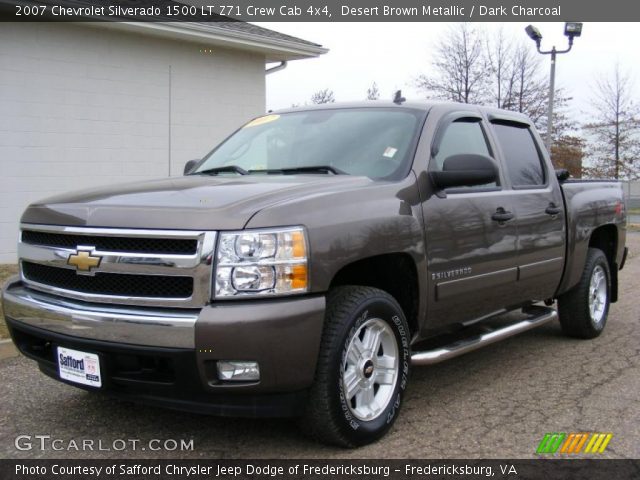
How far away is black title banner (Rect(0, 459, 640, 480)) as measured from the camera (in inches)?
122

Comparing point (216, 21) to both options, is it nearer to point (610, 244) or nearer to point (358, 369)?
point (610, 244)

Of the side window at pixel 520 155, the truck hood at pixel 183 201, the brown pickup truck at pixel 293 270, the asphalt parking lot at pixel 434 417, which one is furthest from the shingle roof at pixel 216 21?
the side window at pixel 520 155

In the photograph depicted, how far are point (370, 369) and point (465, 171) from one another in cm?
129

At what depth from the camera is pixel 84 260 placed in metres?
3.14

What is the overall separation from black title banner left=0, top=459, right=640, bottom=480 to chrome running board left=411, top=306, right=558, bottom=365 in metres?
0.68

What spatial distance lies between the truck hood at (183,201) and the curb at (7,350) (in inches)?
68.9

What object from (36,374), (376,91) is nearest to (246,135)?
(36,374)

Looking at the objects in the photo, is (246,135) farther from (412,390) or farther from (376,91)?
(376,91)

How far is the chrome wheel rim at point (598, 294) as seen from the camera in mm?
5980

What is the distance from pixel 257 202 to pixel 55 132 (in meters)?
7.41

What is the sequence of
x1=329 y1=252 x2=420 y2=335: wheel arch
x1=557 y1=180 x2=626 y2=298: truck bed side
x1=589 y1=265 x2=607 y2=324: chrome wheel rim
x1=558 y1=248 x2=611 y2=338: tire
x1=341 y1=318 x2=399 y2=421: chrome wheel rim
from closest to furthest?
x1=341 y1=318 x2=399 y2=421: chrome wheel rim, x1=329 y1=252 x2=420 y2=335: wheel arch, x1=557 y1=180 x2=626 y2=298: truck bed side, x1=558 y1=248 x2=611 y2=338: tire, x1=589 y1=265 x2=607 y2=324: chrome wheel rim

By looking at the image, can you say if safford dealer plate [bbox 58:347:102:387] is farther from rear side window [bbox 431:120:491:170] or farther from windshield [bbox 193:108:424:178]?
rear side window [bbox 431:120:491:170]

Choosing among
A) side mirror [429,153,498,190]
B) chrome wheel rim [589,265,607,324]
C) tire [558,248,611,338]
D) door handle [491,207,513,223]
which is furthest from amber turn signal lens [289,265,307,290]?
chrome wheel rim [589,265,607,324]

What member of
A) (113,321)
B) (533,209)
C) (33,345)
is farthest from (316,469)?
(533,209)
